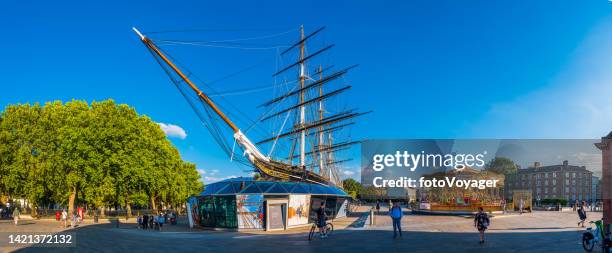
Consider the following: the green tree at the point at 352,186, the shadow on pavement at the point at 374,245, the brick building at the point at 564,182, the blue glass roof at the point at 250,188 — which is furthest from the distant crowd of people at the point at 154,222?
the brick building at the point at 564,182

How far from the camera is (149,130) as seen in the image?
55969 millimetres

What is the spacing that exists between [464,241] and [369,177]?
115m

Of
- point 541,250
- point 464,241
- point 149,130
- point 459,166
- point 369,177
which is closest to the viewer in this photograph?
point 541,250

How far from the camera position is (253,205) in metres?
29.2

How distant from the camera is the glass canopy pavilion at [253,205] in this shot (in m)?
29.2

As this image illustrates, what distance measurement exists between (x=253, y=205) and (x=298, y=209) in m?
3.81

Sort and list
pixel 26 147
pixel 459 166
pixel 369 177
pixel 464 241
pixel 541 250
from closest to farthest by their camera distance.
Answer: pixel 541 250
pixel 464 241
pixel 459 166
pixel 26 147
pixel 369 177

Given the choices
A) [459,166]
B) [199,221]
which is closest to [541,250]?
[199,221]

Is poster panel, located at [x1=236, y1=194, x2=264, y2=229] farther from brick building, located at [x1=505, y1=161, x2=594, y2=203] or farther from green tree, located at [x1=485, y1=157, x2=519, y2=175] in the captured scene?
green tree, located at [x1=485, y1=157, x2=519, y2=175]

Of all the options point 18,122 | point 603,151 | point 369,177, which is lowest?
point 369,177

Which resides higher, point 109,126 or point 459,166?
point 109,126

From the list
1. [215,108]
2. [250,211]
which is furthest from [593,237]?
[215,108]

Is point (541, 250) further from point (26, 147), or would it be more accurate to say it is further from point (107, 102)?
point (26, 147)

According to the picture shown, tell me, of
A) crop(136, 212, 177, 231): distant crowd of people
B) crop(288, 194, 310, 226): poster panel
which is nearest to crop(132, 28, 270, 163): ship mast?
crop(136, 212, 177, 231): distant crowd of people
